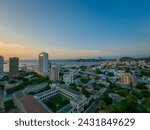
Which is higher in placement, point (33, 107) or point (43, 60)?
point (43, 60)

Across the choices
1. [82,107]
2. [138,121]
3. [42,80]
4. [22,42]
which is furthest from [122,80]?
[138,121]

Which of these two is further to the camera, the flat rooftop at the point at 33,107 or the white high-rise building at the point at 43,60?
the white high-rise building at the point at 43,60

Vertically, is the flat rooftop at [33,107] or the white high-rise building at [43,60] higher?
the white high-rise building at [43,60]

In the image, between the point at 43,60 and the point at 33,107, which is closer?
the point at 33,107

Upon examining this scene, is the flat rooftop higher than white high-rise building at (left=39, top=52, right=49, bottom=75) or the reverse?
the reverse

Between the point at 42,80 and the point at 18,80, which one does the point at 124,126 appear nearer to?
the point at 42,80

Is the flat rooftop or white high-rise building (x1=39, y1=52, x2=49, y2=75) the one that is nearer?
the flat rooftop

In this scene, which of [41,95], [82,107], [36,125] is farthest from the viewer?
[41,95]

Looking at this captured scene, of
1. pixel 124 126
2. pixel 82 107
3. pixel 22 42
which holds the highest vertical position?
pixel 22 42

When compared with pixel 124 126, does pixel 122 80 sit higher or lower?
lower

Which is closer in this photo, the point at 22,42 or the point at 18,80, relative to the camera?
the point at 22,42

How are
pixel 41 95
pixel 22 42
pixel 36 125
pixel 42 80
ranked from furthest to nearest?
pixel 42 80, pixel 41 95, pixel 22 42, pixel 36 125
